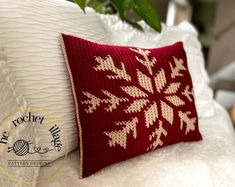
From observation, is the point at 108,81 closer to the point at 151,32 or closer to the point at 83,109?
the point at 83,109

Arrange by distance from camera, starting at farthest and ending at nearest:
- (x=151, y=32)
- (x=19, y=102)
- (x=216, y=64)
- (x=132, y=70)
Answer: (x=216, y=64) < (x=151, y=32) < (x=132, y=70) < (x=19, y=102)

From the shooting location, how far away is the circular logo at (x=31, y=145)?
571 millimetres

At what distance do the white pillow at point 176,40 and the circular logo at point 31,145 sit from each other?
15.5 inches

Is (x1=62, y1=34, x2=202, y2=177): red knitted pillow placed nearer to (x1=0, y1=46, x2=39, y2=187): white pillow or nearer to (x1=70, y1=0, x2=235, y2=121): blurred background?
(x1=0, y1=46, x2=39, y2=187): white pillow

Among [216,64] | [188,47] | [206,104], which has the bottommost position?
[216,64]

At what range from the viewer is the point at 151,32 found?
3.59 feet

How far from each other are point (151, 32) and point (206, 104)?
33 centimetres

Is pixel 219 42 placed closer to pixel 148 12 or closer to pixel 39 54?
pixel 148 12

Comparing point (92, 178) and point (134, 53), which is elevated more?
point (134, 53)

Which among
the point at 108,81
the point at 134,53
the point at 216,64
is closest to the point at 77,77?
the point at 108,81

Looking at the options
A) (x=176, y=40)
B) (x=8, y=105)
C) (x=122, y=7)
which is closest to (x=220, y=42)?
(x=176, y=40)

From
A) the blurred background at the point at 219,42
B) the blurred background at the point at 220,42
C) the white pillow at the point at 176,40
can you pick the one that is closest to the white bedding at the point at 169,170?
the white pillow at the point at 176,40

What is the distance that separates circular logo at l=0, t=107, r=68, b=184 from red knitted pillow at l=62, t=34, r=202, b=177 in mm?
64

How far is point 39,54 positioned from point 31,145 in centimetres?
19
